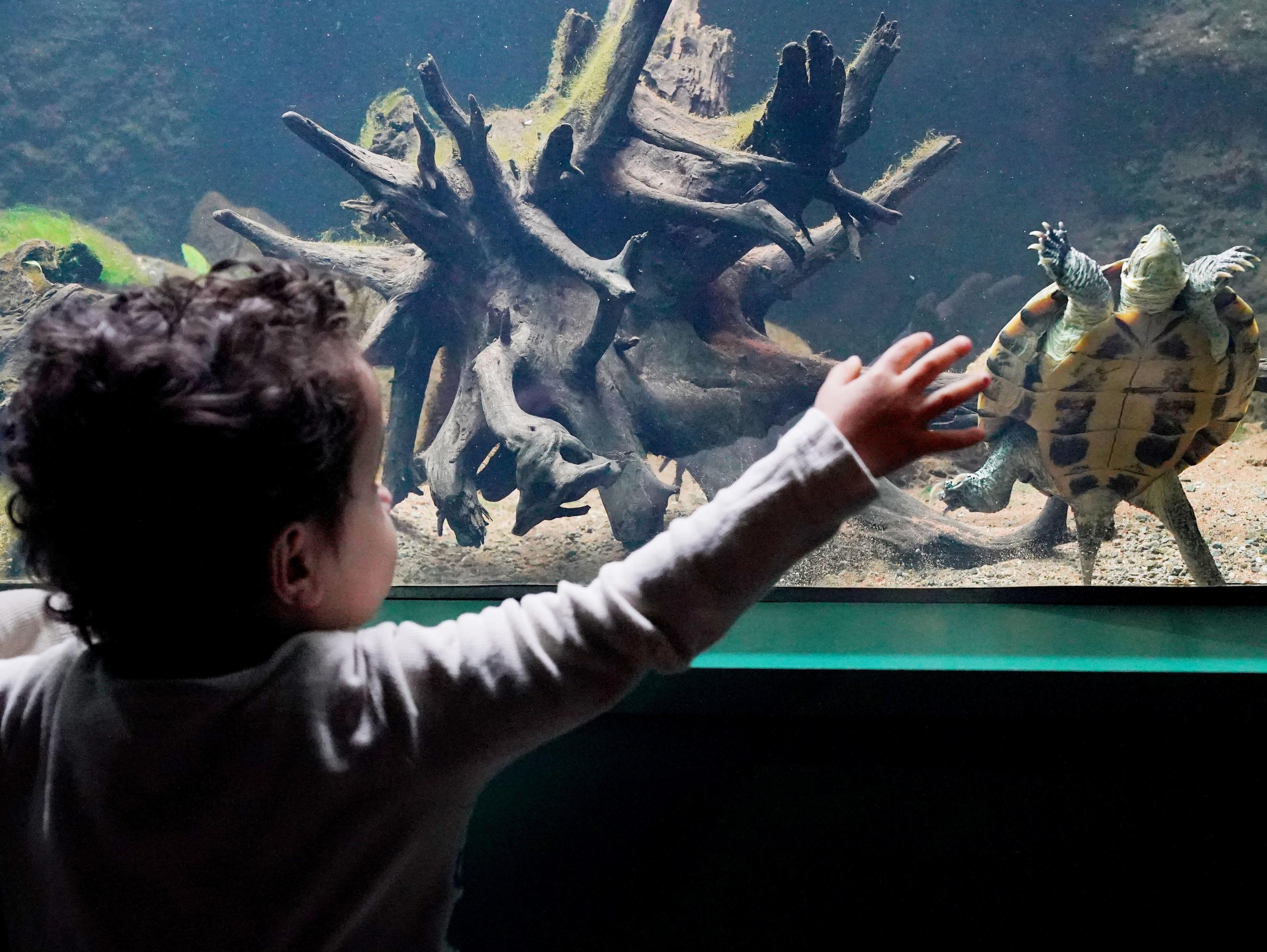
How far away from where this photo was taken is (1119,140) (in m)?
3.59

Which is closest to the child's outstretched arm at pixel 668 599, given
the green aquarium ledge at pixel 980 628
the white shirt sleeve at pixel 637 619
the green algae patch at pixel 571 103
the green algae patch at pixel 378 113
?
the white shirt sleeve at pixel 637 619

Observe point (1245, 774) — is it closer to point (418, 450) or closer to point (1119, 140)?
point (418, 450)

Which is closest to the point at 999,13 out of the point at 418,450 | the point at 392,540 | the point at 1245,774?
the point at 418,450

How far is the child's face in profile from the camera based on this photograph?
467mm

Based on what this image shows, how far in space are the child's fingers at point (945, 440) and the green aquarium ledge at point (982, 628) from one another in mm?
417

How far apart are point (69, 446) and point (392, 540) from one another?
0.20 m

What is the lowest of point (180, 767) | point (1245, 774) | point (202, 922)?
point (1245, 774)

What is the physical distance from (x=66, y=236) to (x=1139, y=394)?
4.50 m

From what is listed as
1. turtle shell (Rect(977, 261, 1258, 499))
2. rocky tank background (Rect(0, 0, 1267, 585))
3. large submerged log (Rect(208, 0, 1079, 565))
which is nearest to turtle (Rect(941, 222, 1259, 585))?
turtle shell (Rect(977, 261, 1258, 499))

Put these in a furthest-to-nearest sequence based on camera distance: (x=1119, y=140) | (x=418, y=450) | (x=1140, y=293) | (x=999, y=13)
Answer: (x=999, y=13) → (x=1119, y=140) → (x=418, y=450) → (x=1140, y=293)

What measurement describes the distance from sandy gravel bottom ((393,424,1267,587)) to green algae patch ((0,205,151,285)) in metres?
2.04

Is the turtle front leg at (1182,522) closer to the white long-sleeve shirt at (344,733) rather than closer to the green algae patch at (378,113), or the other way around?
the white long-sleeve shirt at (344,733)

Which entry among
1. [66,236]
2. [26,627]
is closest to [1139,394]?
[26,627]

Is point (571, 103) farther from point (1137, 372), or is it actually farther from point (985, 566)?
point (985, 566)
